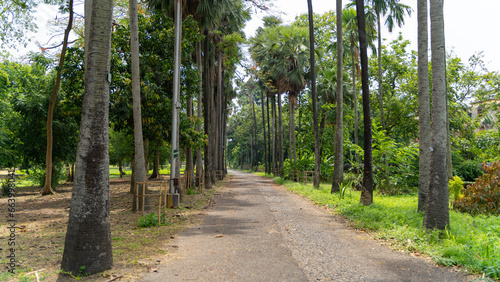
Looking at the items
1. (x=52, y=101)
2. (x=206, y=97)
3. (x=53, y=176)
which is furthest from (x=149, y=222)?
(x=53, y=176)

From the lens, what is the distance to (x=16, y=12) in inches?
643

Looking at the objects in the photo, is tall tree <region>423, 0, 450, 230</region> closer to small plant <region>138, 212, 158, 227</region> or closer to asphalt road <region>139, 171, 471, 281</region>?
asphalt road <region>139, 171, 471, 281</region>

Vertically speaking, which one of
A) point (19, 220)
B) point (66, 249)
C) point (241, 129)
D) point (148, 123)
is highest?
point (241, 129)

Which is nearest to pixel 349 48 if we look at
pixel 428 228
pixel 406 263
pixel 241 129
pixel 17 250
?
pixel 428 228

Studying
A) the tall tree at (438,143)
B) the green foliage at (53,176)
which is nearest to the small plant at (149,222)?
the tall tree at (438,143)

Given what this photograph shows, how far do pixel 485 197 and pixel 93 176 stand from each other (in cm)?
1154

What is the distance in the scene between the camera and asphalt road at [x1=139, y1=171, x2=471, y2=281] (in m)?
5.10

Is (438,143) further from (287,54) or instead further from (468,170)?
(287,54)

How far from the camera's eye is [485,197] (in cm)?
1073

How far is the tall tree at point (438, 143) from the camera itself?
7.44m

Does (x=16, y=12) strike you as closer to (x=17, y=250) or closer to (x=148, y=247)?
(x=17, y=250)

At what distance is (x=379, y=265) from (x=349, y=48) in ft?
72.1

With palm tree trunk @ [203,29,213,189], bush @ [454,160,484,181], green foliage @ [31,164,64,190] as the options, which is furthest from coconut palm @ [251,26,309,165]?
green foliage @ [31,164,64,190]

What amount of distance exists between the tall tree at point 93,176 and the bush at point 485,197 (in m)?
11.1
